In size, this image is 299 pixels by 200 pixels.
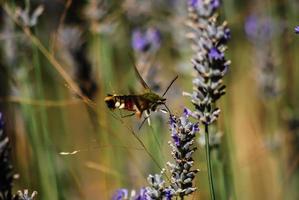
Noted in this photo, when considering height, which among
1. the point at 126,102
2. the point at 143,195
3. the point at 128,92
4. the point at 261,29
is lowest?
the point at 143,195

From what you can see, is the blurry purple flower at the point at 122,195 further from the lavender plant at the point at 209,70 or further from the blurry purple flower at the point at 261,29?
the blurry purple flower at the point at 261,29

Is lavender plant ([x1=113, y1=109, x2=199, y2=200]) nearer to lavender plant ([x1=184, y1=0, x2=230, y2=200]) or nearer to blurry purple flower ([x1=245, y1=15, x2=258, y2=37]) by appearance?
lavender plant ([x1=184, y1=0, x2=230, y2=200])

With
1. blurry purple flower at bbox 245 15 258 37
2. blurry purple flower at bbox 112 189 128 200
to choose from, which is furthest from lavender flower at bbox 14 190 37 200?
blurry purple flower at bbox 245 15 258 37

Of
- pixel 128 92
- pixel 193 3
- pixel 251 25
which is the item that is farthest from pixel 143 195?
pixel 251 25

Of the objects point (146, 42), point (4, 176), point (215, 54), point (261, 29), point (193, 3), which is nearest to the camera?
point (4, 176)

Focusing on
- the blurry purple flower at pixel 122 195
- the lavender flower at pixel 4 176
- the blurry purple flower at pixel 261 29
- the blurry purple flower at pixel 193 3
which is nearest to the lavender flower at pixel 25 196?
the lavender flower at pixel 4 176

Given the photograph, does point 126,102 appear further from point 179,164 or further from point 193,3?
A: point 193,3

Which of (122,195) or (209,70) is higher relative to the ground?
(209,70)

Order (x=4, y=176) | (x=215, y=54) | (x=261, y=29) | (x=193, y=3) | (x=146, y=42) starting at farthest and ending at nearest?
(x=261, y=29) → (x=146, y=42) → (x=193, y=3) → (x=215, y=54) → (x=4, y=176)
